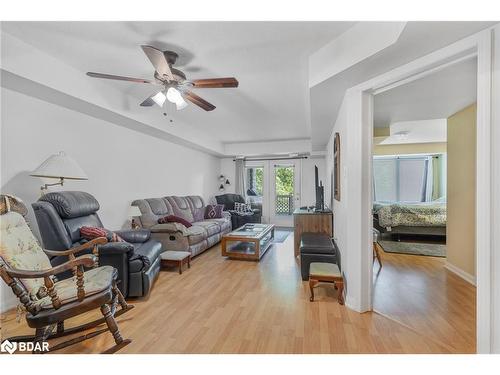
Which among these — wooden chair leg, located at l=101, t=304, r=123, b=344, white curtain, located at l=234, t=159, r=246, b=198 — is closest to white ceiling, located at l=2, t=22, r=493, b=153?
wooden chair leg, located at l=101, t=304, r=123, b=344

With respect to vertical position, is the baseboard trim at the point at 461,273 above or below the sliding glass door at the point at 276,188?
below

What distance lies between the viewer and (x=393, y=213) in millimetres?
4949

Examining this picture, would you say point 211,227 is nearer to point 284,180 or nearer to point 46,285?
point 46,285

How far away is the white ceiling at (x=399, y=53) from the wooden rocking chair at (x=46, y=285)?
2426 millimetres

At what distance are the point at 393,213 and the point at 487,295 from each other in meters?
4.08

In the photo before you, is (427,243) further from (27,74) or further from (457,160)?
(27,74)

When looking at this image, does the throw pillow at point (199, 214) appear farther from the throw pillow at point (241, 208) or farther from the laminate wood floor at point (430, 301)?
the laminate wood floor at point (430, 301)

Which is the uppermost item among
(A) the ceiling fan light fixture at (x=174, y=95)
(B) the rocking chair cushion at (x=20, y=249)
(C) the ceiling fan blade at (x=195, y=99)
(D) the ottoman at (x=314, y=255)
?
(C) the ceiling fan blade at (x=195, y=99)

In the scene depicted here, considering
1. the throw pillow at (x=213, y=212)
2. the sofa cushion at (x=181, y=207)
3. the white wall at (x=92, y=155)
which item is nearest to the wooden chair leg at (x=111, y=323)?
the white wall at (x=92, y=155)

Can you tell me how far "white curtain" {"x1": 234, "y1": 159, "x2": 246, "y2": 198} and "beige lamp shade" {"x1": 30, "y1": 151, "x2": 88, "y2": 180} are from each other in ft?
16.2

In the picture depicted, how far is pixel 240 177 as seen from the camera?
7082mm

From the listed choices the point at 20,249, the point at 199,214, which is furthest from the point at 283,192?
the point at 20,249

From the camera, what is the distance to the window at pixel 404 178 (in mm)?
6812
